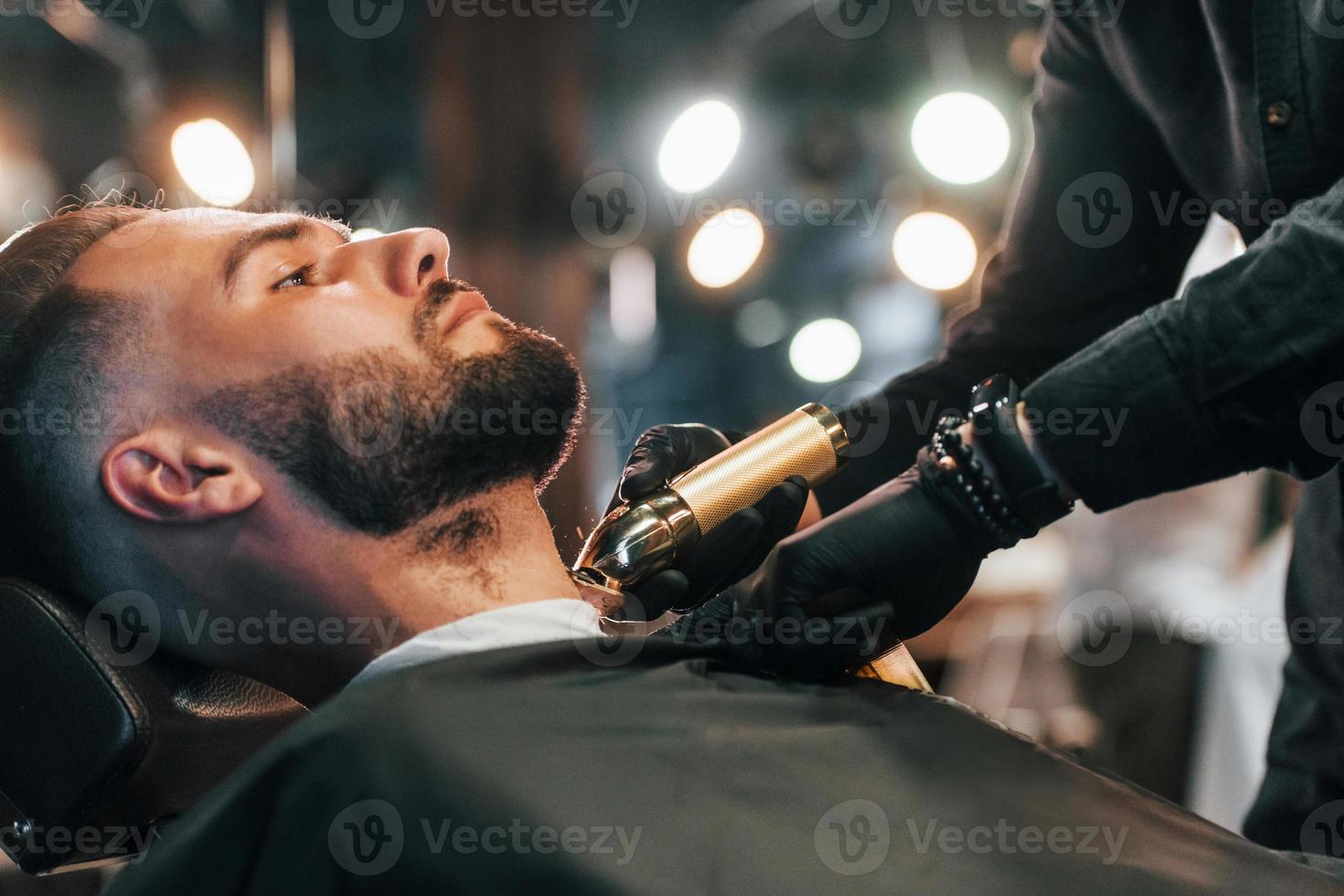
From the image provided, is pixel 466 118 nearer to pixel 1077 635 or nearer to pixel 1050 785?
pixel 1077 635

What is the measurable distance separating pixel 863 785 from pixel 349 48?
6.39 m

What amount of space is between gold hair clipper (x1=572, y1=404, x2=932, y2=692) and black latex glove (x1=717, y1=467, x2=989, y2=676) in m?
0.09

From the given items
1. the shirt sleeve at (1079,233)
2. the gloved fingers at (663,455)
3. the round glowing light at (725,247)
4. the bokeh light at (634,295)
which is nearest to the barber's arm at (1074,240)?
the shirt sleeve at (1079,233)

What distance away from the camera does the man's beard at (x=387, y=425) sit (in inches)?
44.1

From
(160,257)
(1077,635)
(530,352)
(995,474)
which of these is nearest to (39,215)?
(160,257)

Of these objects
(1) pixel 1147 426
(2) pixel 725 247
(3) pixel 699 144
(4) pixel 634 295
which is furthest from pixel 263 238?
(4) pixel 634 295

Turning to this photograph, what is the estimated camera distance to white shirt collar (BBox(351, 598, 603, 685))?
3.34 ft

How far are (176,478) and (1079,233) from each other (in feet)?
4.20

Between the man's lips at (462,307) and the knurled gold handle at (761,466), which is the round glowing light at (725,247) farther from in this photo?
the knurled gold handle at (761,466)

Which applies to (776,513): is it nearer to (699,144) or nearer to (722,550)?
(722,550)

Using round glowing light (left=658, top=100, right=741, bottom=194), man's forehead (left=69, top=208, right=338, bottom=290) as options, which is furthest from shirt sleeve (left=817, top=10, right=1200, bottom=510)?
round glowing light (left=658, top=100, right=741, bottom=194)

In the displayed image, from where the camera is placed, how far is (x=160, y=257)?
4.03 feet

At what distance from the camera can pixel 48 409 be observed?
1.15 meters

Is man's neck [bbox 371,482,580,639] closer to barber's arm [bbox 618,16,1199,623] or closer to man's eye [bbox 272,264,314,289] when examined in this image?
man's eye [bbox 272,264,314,289]
